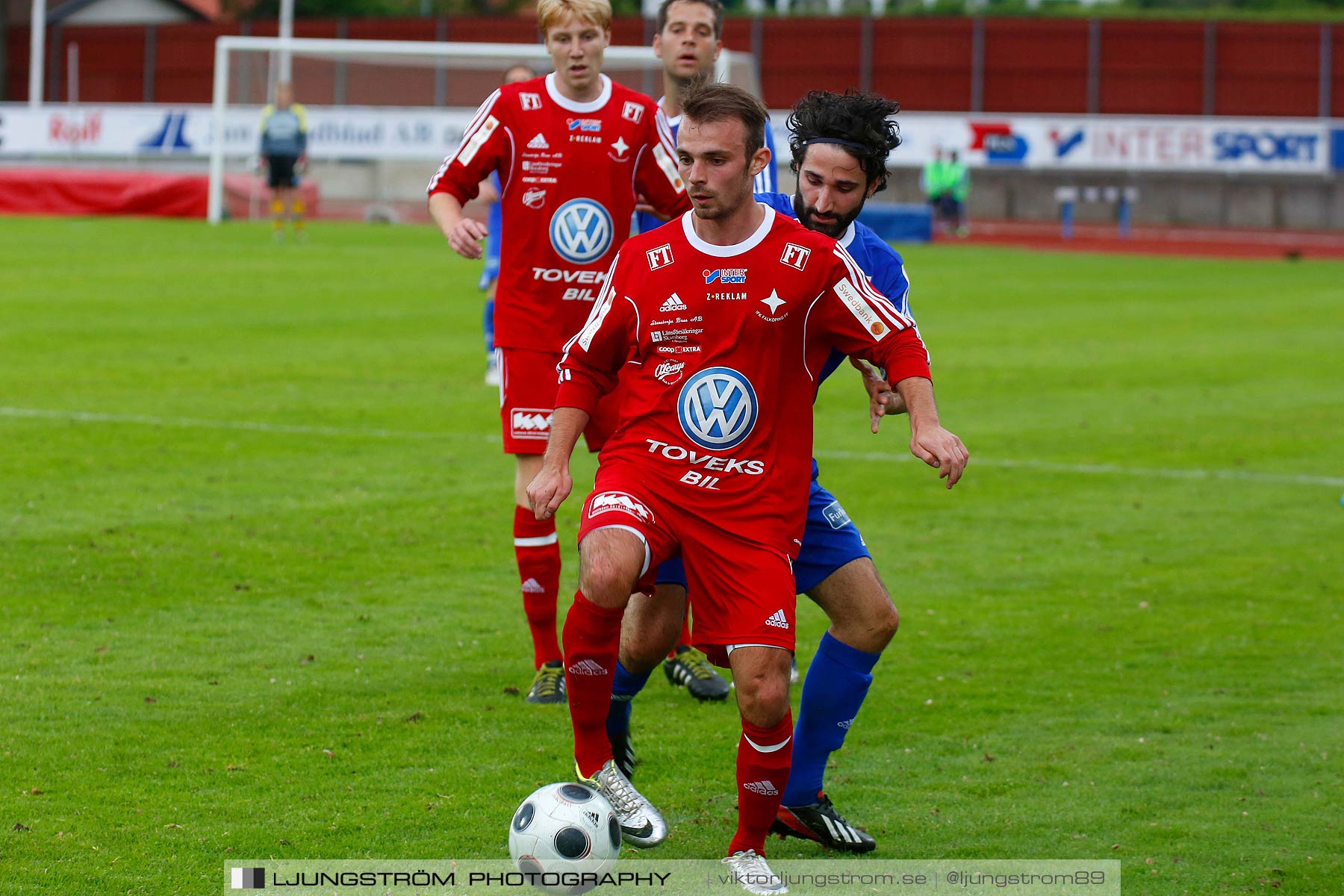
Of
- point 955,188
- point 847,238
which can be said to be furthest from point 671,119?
point 955,188

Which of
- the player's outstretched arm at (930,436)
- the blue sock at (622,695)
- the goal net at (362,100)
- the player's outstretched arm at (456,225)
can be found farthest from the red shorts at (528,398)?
the goal net at (362,100)

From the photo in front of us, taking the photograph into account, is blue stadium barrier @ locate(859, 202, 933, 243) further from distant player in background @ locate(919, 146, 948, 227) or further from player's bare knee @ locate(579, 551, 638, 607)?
player's bare knee @ locate(579, 551, 638, 607)

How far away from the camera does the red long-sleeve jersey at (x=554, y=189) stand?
5.90m

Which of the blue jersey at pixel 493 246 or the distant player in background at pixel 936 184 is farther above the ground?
the distant player in background at pixel 936 184

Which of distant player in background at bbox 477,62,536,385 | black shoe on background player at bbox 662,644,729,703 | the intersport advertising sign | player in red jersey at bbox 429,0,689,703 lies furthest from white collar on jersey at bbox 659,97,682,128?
the intersport advertising sign

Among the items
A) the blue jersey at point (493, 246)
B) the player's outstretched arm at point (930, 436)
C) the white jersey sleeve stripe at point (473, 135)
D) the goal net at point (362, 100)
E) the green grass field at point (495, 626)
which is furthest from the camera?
the goal net at point (362, 100)

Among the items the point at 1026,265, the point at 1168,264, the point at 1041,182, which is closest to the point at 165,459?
the point at 1026,265

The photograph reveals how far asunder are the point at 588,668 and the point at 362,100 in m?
28.5

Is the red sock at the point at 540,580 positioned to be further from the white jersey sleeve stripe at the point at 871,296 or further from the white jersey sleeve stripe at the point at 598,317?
the white jersey sleeve stripe at the point at 871,296

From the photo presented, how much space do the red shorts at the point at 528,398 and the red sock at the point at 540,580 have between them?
25 centimetres

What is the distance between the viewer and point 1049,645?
6.46m

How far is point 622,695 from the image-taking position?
4.77 metres

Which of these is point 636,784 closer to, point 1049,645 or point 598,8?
point 1049,645

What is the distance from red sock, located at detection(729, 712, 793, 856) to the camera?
411 centimetres
